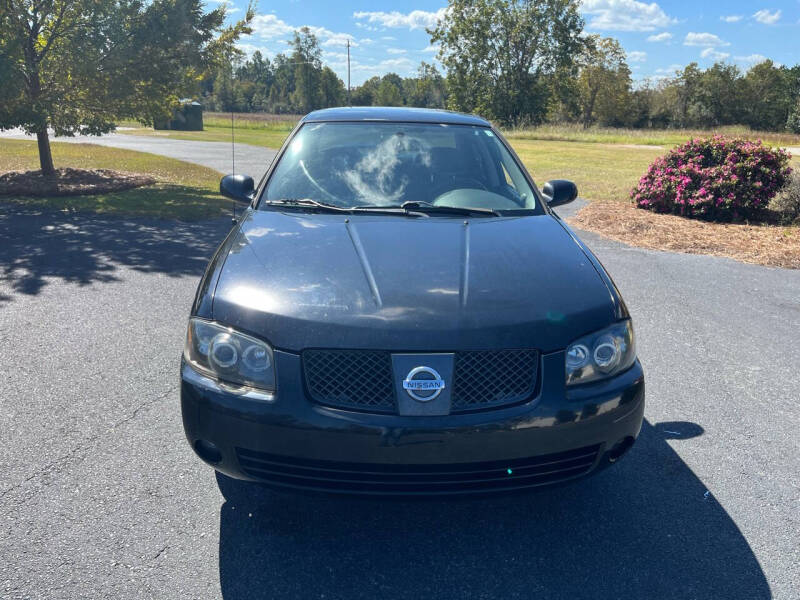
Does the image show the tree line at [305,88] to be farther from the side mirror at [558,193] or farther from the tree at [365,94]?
the side mirror at [558,193]

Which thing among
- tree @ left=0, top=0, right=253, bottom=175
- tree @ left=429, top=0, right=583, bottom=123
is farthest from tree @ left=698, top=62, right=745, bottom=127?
tree @ left=0, top=0, right=253, bottom=175

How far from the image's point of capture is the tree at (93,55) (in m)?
10.9

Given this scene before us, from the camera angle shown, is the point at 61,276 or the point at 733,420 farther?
the point at 61,276

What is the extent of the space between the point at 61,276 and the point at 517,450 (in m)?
5.61

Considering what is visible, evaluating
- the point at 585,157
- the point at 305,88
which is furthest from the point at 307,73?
the point at 585,157

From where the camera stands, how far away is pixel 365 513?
9.01 feet

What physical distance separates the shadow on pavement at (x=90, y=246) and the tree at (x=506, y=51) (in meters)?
59.1

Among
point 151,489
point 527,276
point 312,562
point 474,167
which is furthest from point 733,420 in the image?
point 151,489

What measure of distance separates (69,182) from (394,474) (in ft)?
40.8

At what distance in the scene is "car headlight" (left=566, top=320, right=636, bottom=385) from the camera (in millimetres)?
2416

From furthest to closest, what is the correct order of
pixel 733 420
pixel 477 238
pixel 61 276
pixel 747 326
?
pixel 61 276
pixel 747 326
pixel 733 420
pixel 477 238

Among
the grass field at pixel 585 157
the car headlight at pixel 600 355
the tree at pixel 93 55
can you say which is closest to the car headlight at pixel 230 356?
the car headlight at pixel 600 355

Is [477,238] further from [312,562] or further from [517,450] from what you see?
[312,562]

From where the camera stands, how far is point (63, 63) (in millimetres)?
11359
